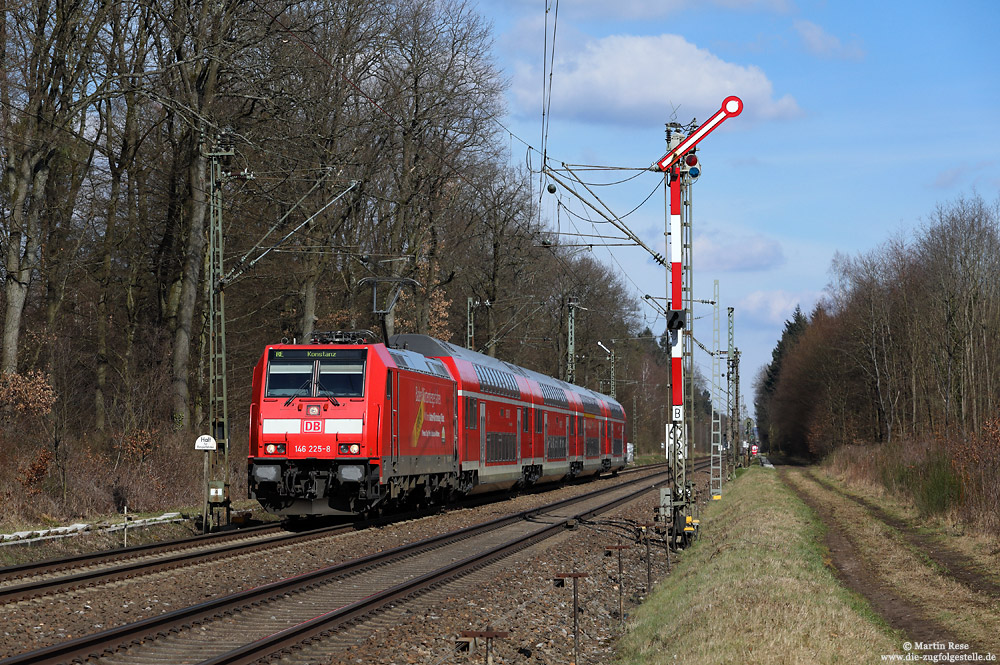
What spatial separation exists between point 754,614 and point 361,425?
10.5m

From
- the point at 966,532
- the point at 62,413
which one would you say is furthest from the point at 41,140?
the point at 966,532

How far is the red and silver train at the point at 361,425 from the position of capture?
65.4 feet

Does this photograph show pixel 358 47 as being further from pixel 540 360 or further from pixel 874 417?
pixel 874 417

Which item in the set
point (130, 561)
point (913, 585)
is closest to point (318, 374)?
point (130, 561)

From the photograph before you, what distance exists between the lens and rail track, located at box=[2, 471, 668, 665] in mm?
9562

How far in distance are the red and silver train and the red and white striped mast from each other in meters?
5.62

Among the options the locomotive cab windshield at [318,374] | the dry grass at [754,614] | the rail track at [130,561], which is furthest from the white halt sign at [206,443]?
the dry grass at [754,614]

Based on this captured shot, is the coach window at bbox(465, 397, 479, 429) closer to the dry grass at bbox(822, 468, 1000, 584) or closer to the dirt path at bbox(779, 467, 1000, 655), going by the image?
the dirt path at bbox(779, 467, 1000, 655)

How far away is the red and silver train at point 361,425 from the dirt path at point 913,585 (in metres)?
8.77

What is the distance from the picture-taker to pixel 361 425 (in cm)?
1995

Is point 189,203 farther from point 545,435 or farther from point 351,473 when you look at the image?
point 351,473

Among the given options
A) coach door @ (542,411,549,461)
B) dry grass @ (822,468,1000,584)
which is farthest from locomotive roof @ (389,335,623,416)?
dry grass @ (822,468,1000,584)

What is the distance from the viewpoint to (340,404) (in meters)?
20.1

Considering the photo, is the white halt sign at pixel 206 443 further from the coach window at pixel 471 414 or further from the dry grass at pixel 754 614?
the dry grass at pixel 754 614
